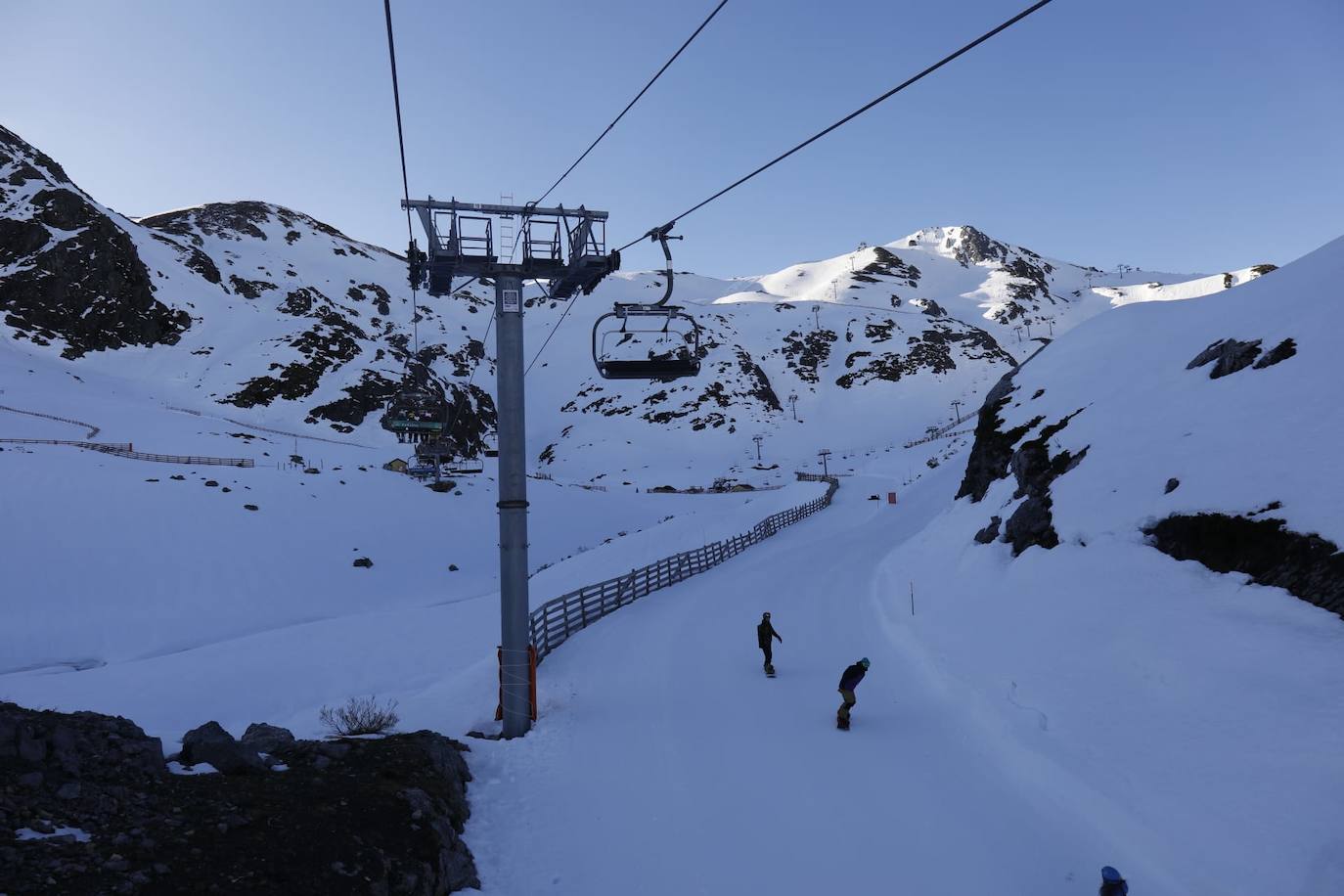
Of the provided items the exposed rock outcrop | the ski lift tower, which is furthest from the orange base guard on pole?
the exposed rock outcrop

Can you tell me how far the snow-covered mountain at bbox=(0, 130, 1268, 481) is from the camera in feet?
298

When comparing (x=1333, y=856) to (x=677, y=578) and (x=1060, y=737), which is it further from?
(x=677, y=578)

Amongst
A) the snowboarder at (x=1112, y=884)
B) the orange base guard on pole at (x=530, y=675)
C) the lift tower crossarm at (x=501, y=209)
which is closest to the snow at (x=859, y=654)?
the orange base guard on pole at (x=530, y=675)

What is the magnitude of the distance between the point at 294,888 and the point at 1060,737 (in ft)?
31.9

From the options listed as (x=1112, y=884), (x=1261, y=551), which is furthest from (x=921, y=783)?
(x=1261, y=551)

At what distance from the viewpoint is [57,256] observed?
93312mm

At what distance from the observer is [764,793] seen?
30.7ft

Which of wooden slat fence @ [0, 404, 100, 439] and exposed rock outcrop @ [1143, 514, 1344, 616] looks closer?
exposed rock outcrop @ [1143, 514, 1344, 616]

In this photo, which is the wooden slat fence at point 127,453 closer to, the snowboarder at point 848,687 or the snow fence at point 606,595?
the snow fence at point 606,595

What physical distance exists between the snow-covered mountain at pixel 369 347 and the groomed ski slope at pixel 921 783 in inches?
2181

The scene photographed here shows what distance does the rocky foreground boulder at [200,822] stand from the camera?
A: 5199 mm

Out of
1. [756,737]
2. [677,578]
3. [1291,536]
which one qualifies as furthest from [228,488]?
[1291,536]

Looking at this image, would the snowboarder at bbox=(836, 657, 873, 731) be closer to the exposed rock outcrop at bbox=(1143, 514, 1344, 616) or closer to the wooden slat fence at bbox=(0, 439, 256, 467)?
the exposed rock outcrop at bbox=(1143, 514, 1344, 616)

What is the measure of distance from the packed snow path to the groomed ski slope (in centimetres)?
4
